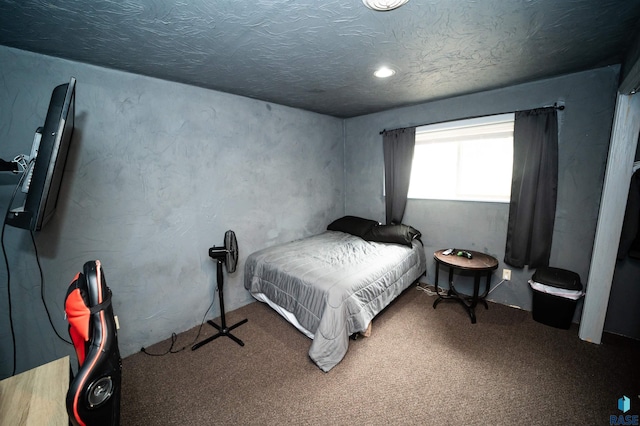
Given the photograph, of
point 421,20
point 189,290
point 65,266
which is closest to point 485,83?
point 421,20

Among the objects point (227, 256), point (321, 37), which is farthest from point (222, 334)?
point (321, 37)

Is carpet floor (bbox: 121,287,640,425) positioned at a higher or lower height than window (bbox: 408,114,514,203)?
lower

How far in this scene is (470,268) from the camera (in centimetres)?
247

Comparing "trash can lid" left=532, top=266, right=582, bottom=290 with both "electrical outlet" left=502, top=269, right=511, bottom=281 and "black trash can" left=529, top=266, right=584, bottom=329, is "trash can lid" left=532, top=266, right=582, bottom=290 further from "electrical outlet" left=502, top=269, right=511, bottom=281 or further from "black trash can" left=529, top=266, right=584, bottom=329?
"electrical outlet" left=502, top=269, right=511, bottom=281

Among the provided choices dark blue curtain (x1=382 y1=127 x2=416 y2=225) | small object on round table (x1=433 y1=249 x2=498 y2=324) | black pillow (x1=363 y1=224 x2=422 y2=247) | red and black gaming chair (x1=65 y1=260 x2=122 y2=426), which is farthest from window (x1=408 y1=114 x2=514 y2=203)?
red and black gaming chair (x1=65 y1=260 x2=122 y2=426)

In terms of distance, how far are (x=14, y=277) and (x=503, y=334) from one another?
3968 mm

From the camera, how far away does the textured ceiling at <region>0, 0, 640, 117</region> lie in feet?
4.25

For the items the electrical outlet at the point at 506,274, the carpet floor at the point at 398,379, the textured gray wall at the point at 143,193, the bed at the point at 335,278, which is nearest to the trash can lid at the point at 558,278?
the electrical outlet at the point at 506,274

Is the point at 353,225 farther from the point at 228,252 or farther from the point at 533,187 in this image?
the point at 533,187

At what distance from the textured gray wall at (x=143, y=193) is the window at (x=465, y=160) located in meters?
1.77

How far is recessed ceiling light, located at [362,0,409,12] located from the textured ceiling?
0.05 metres

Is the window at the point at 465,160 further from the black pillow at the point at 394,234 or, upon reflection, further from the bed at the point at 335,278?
the bed at the point at 335,278

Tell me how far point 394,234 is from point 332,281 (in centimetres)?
135

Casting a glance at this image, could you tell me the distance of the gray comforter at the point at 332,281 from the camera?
6.67 ft
